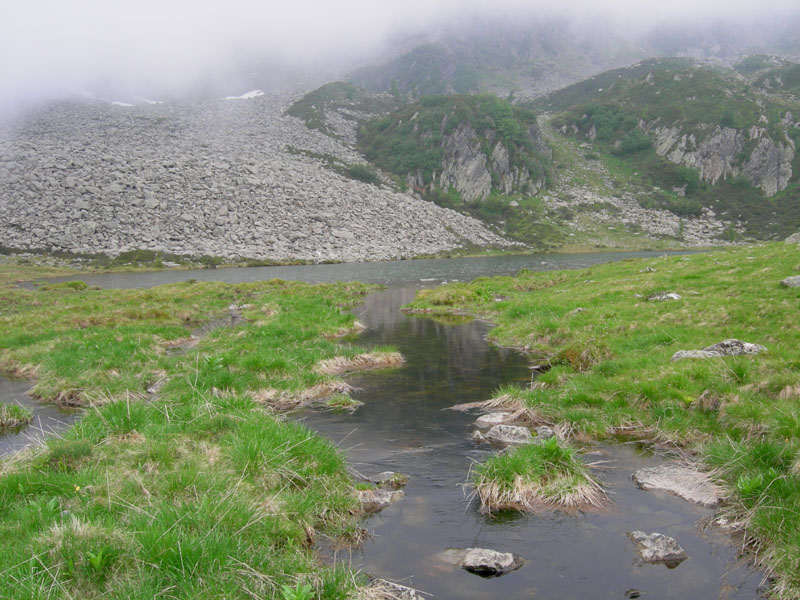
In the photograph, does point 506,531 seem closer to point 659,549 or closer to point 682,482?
point 659,549

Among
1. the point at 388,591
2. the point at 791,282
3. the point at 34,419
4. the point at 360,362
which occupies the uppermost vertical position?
the point at 791,282

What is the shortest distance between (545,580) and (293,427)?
6217 millimetres

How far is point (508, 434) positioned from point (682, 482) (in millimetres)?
3849

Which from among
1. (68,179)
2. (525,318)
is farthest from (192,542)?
(68,179)

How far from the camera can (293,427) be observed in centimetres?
1117

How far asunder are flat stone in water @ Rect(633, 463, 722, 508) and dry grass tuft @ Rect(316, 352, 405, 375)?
39.6 feet

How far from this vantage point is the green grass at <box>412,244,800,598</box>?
27.6 ft

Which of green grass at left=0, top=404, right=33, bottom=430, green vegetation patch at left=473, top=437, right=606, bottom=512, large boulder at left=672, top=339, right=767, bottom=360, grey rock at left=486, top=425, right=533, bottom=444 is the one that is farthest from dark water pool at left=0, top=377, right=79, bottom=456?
large boulder at left=672, top=339, right=767, bottom=360

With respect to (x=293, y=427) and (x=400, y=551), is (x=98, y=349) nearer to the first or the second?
(x=293, y=427)

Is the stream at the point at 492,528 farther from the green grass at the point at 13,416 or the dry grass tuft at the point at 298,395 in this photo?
the dry grass tuft at the point at 298,395

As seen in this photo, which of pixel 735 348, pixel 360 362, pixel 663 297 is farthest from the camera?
pixel 663 297

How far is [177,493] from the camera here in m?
8.05

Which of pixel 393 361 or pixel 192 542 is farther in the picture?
pixel 393 361

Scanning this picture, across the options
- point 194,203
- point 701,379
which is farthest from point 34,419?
point 194,203
